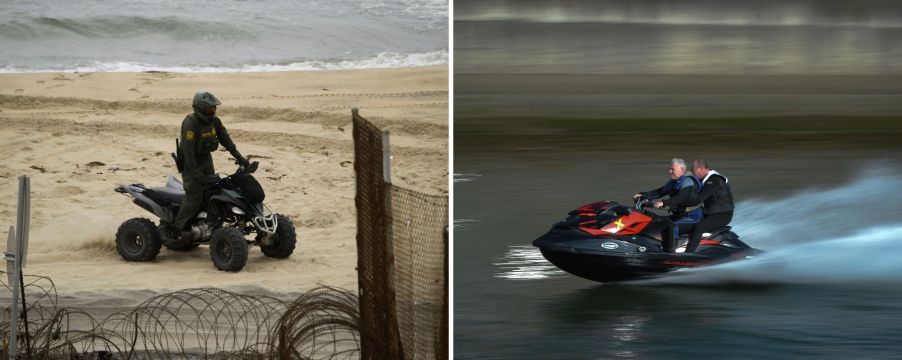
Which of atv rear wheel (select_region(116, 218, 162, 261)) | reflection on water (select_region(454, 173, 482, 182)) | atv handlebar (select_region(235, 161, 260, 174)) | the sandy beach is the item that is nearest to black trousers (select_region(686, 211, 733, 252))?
the sandy beach

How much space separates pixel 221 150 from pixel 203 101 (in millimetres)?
2746

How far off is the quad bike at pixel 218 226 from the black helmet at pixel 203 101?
578 millimetres

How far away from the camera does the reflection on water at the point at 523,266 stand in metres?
15.0

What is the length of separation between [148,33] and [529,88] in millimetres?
9752

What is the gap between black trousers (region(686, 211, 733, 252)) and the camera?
41.4ft

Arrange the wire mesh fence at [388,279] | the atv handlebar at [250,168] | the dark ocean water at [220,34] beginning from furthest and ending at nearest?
the dark ocean water at [220,34] → the atv handlebar at [250,168] → the wire mesh fence at [388,279]

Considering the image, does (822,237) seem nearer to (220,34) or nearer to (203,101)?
(220,34)

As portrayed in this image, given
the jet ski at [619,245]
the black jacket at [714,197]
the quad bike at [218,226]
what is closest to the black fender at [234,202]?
the quad bike at [218,226]

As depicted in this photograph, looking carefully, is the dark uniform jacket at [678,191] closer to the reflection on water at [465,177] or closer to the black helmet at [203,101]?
the black helmet at [203,101]

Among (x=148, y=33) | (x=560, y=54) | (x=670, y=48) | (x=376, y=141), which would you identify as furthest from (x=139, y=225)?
(x=670, y=48)

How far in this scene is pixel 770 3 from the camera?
86.0ft

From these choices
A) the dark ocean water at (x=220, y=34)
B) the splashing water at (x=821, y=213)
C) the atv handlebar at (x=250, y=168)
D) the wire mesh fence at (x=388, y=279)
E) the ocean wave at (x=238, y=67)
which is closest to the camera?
the wire mesh fence at (x=388, y=279)

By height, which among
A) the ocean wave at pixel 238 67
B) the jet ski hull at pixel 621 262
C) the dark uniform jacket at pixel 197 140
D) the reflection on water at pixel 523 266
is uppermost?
the ocean wave at pixel 238 67

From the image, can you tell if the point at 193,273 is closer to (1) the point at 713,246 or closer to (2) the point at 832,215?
(1) the point at 713,246
